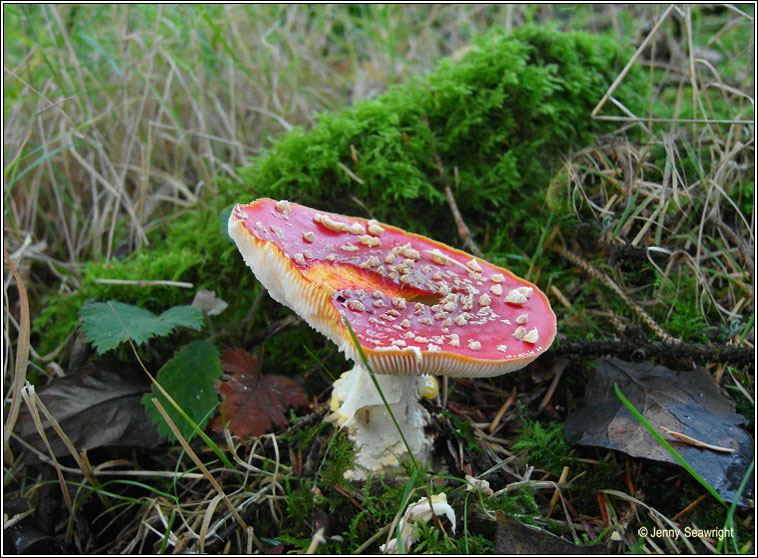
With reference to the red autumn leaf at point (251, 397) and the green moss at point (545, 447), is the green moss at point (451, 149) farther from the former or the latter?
the green moss at point (545, 447)

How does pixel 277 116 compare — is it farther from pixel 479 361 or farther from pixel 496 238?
pixel 479 361

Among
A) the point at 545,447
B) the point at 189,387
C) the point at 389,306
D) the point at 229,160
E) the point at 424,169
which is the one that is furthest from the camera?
the point at 229,160

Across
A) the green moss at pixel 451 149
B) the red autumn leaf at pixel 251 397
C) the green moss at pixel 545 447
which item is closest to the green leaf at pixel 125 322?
the red autumn leaf at pixel 251 397

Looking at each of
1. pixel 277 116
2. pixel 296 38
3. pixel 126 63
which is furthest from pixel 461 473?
pixel 296 38

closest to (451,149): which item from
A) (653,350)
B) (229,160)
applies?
(653,350)

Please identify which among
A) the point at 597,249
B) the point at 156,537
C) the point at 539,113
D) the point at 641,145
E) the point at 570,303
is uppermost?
the point at 539,113

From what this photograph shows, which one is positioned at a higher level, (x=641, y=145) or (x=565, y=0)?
(x=565, y=0)

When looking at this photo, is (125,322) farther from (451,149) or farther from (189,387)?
(451,149)
